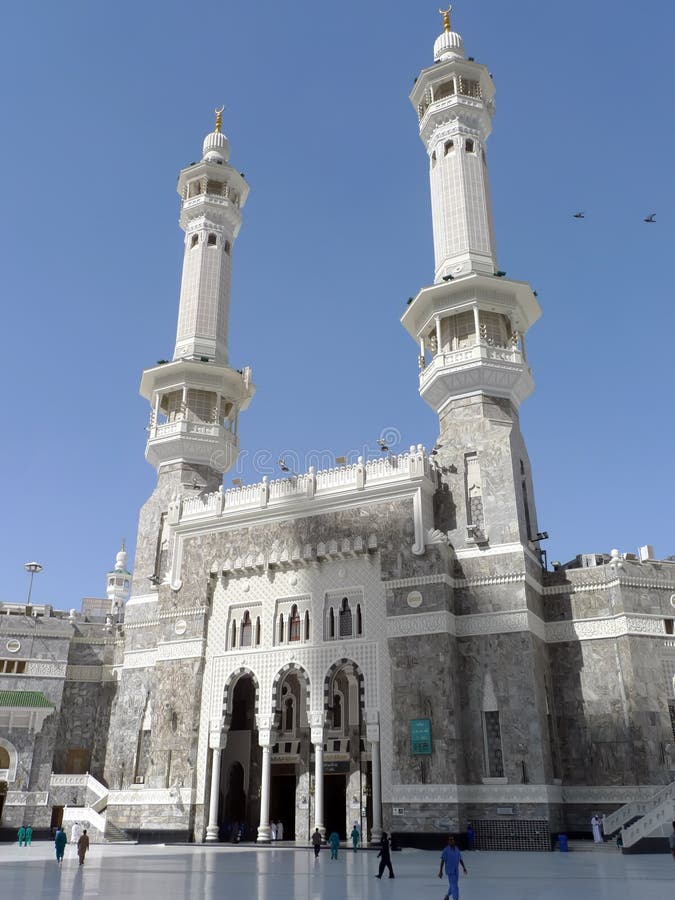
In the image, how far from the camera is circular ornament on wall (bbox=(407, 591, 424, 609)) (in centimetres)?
2762

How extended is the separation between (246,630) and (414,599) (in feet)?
24.0

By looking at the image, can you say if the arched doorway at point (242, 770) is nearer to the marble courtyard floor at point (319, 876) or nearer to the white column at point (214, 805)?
the white column at point (214, 805)

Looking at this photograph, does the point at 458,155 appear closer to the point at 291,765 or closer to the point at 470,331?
the point at 470,331

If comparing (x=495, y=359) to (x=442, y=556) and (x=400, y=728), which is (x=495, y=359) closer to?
(x=442, y=556)

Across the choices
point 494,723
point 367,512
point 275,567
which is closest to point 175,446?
point 275,567

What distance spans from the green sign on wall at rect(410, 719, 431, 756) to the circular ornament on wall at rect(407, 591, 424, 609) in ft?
12.6

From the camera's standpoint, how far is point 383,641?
27.9 m

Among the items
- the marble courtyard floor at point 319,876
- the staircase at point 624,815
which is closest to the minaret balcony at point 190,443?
the marble courtyard floor at point 319,876

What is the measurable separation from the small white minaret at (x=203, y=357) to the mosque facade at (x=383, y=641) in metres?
0.19

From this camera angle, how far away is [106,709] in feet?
121

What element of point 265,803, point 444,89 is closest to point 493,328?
point 444,89

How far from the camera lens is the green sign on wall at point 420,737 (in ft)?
84.5

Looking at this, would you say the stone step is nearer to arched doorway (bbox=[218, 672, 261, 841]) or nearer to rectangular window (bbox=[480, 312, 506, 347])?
arched doorway (bbox=[218, 672, 261, 841])

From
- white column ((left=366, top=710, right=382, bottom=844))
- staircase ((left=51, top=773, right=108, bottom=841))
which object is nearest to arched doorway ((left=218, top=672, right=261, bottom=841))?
staircase ((left=51, top=773, right=108, bottom=841))
